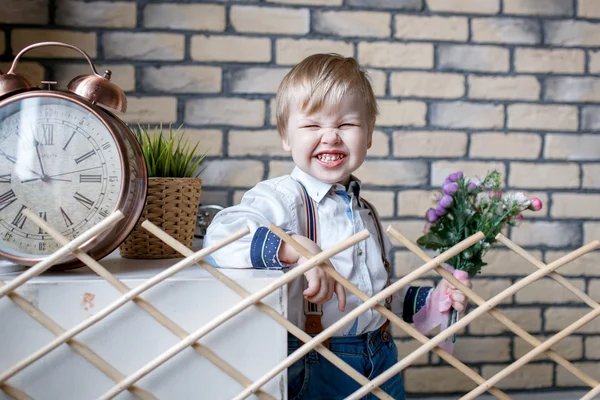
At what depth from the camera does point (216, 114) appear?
1620 mm

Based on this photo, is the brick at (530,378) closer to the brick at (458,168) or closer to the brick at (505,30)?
the brick at (458,168)

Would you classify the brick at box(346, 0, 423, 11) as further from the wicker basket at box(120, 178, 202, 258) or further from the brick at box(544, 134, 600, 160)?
the wicker basket at box(120, 178, 202, 258)

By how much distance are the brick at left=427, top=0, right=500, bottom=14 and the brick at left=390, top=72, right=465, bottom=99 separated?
0.65 feet

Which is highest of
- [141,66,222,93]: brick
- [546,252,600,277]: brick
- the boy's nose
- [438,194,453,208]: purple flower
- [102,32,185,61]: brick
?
[102,32,185,61]: brick

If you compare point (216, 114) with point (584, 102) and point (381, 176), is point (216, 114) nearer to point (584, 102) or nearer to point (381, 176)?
point (381, 176)

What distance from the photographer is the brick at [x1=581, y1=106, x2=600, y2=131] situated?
5.82 feet

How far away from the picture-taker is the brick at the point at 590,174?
5.84 feet

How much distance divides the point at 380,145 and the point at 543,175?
21.5 inches

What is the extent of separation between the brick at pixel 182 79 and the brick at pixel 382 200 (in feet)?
1.83

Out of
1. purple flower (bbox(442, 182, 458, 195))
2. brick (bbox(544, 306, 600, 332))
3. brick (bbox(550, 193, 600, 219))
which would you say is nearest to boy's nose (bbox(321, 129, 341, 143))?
purple flower (bbox(442, 182, 458, 195))

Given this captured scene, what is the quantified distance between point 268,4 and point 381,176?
62 centimetres

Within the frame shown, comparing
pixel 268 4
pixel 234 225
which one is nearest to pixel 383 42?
pixel 268 4

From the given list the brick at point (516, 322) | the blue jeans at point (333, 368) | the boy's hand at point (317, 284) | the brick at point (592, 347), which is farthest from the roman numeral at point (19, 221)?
the brick at point (592, 347)

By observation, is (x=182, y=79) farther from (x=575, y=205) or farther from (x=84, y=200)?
(x=575, y=205)
